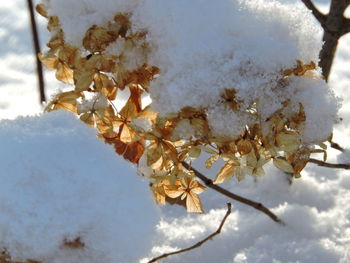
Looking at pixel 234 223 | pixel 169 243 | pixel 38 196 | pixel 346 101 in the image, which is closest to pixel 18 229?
pixel 38 196

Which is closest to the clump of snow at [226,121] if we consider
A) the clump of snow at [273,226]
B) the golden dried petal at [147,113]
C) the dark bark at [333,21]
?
the golden dried petal at [147,113]

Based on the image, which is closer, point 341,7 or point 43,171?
point 43,171

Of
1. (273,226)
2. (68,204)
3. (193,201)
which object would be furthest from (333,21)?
(68,204)

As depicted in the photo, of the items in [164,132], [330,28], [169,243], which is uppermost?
[330,28]

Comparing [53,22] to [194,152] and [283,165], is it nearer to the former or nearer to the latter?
[194,152]

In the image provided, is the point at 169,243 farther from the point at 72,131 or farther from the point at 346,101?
the point at 346,101

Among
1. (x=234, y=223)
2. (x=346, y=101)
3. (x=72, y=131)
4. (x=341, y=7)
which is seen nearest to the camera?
(x=72, y=131)

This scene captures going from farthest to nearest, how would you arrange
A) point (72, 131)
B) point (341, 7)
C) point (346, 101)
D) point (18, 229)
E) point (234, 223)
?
point (346, 101) → point (234, 223) → point (341, 7) → point (72, 131) → point (18, 229)

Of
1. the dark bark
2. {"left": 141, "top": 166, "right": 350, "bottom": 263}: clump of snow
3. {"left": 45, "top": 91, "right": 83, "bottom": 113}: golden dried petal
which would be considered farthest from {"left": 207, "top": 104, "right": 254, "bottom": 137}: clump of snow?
the dark bark

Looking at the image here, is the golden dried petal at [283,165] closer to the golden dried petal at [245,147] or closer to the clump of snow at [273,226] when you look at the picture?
the golden dried petal at [245,147]
